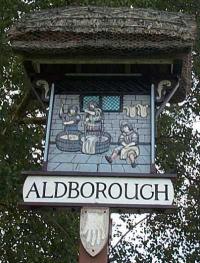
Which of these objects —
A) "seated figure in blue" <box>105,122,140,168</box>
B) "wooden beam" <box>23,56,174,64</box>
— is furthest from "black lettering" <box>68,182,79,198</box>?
"wooden beam" <box>23,56,174,64</box>

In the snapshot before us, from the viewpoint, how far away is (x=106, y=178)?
4.87 m

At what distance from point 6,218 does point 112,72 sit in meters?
3.49

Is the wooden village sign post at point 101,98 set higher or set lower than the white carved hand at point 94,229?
higher

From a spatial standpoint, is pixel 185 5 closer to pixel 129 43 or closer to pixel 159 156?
→ pixel 159 156

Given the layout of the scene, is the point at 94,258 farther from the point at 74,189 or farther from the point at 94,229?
the point at 74,189

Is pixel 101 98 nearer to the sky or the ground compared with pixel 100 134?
nearer to the sky

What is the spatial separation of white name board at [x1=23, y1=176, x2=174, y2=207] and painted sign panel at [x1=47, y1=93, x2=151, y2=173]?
17 centimetres

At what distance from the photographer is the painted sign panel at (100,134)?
5.06 meters

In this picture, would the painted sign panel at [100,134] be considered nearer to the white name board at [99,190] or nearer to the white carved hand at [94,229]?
the white name board at [99,190]

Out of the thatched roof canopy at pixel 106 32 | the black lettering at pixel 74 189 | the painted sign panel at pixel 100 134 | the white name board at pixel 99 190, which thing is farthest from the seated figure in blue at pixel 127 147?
the thatched roof canopy at pixel 106 32

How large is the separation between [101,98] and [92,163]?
0.66 m

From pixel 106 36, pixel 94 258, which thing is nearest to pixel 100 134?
pixel 106 36

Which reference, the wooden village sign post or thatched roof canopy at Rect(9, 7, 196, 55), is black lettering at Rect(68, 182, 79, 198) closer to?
the wooden village sign post

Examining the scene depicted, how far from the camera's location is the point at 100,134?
17.1ft
